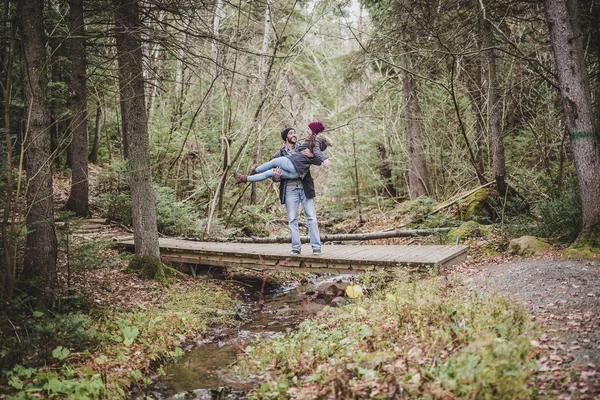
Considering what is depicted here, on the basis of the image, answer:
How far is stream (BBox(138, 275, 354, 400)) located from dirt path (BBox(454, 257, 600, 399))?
2.93 m

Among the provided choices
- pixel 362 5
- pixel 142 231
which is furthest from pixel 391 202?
pixel 142 231

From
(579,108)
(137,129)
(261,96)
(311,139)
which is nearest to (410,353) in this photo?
(311,139)

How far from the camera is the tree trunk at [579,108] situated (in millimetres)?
7270

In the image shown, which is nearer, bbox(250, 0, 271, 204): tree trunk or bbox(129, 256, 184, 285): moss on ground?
bbox(129, 256, 184, 285): moss on ground

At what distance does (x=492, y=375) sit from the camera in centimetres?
324

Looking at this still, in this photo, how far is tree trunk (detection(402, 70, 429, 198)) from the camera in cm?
1507

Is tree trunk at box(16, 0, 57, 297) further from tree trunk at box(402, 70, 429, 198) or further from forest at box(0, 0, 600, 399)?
tree trunk at box(402, 70, 429, 198)

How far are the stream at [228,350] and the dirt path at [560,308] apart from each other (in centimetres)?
293

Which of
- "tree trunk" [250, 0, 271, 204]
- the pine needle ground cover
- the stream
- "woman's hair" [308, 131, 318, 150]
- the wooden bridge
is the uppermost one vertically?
"tree trunk" [250, 0, 271, 204]

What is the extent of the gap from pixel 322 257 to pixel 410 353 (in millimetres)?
3906

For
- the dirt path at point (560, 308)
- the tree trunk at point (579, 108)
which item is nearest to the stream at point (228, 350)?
the dirt path at point (560, 308)

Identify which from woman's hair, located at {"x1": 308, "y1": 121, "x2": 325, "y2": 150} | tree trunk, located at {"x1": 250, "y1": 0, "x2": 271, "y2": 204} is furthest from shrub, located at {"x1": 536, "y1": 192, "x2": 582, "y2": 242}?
tree trunk, located at {"x1": 250, "y1": 0, "x2": 271, "y2": 204}

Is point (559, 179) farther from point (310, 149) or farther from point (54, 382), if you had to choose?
point (54, 382)

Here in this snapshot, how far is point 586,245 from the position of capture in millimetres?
7238
